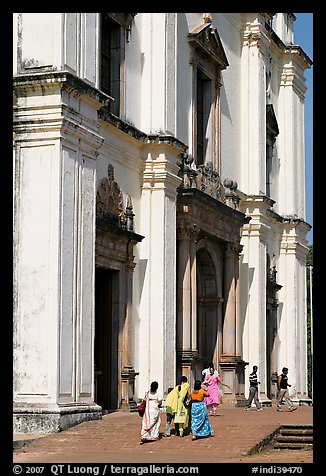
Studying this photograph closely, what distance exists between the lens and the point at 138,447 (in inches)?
736

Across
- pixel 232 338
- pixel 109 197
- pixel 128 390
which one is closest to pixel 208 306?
pixel 232 338

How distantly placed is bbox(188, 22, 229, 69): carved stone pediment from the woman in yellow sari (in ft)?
40.1

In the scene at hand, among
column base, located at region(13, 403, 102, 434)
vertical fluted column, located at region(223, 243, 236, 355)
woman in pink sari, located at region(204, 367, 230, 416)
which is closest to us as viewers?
column base, located at region(13, 403, 102, 434)

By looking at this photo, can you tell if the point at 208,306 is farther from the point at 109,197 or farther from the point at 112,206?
the point at 109,197

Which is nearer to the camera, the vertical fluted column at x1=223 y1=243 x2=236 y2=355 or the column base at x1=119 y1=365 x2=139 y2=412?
the column base at x1=119 y1=365 x2=139 y2=412

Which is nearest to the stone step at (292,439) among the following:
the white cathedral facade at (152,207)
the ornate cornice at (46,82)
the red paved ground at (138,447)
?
the red paved ground at (138,447)

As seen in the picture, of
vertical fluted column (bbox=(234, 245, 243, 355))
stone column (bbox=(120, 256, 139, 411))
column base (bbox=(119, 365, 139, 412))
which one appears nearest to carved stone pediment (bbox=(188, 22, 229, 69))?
vertical fluted column (bbox=(234, 245, 243, 355))

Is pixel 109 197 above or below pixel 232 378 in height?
above

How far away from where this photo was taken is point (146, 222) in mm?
26219

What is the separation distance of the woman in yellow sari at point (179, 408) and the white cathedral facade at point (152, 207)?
Answer: 155cm

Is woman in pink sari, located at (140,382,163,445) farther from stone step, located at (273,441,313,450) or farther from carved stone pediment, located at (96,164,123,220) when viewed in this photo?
carved stone pediment, located at (96,164,123,220)

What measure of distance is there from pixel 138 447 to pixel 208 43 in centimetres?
1508

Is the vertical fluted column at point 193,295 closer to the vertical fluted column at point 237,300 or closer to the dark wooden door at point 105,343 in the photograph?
the dark wooden door at point 105,343

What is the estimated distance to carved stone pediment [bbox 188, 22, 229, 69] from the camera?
29.7 m
